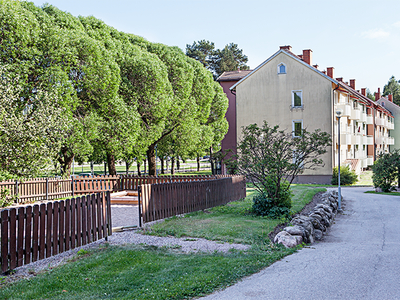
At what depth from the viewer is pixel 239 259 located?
25.9ft

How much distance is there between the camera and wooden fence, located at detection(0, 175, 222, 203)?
19.8 meters

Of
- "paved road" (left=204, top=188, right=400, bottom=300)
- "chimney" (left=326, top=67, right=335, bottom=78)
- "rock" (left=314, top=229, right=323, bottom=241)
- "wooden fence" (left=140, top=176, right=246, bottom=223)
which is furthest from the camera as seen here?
"chimney" (left=326, top=67, right=335, bottom=78)

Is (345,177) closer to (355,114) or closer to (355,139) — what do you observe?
(355,139)

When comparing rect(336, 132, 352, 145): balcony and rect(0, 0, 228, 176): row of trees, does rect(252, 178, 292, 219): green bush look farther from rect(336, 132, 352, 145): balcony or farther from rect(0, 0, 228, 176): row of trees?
rect(336, 132, 352, 145): balcony

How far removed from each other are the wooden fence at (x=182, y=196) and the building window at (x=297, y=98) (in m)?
21.3

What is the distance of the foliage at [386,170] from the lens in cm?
2647

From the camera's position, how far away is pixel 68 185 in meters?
22.5

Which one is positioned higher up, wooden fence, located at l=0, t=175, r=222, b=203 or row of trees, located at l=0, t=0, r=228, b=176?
row of trees, located at l=0, t=0, r=228, b=176

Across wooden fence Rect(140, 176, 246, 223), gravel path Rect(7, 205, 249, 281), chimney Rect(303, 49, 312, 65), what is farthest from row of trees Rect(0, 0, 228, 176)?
chimney Rect(303, 49, 312, 65)

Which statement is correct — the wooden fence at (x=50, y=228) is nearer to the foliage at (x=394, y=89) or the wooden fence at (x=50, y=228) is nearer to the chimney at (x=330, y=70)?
the chimney at (x=330, y=70)

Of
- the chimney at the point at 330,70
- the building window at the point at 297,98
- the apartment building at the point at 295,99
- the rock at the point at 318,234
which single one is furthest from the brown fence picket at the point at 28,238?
the chimney at the point at 330,70

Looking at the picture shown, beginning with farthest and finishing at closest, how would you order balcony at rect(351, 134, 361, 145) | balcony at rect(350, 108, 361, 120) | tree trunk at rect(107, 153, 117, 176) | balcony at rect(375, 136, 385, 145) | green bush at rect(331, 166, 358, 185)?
1. balcony at rect(375, 136, 385, 145)
2. balcony at rect(350, 108, 361, 120)
3. balcony at rect(351, 134, 361, 145)
4. green bush at rect(331, 166, 358, 185)
5. tree trunk at rect(107, 153, 117, 176)

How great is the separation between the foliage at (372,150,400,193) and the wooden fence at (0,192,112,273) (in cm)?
2266

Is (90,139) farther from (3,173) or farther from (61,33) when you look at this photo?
(3,173)
